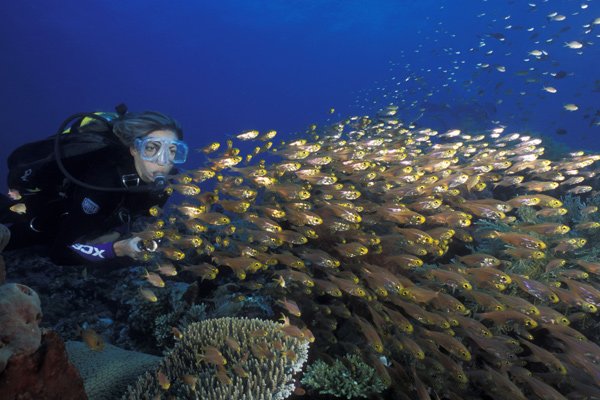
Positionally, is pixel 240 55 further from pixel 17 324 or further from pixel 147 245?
pixel 17 324

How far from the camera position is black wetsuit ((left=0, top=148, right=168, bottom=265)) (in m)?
4.45

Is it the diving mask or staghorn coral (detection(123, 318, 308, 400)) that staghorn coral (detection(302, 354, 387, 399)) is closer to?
staghorn coral (detection(123, 318, 308, 400))

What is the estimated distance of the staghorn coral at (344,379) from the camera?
409cm

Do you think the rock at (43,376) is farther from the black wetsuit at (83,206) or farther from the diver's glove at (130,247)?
the black wetsuit at (83,206)

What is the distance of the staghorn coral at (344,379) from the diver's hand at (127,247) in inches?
107

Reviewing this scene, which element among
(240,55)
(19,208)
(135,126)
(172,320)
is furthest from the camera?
(240,55)

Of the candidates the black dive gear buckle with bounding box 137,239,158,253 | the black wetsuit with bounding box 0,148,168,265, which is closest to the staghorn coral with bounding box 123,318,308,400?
the black dive gear buckle with bounding box 137,239,158,253

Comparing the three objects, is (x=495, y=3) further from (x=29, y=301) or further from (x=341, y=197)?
(x=29, y=301)

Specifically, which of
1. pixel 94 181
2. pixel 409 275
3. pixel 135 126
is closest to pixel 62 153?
pixel 94 181

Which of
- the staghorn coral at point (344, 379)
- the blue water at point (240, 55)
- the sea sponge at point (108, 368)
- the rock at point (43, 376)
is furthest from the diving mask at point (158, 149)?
the blue water at point (240, 55)

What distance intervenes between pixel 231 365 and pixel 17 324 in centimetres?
225

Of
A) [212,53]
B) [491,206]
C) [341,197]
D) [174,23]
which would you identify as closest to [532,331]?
[491,206]

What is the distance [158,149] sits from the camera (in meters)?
4.84

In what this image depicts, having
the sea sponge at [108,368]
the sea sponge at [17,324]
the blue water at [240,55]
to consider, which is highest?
the blue water at [240,55]
